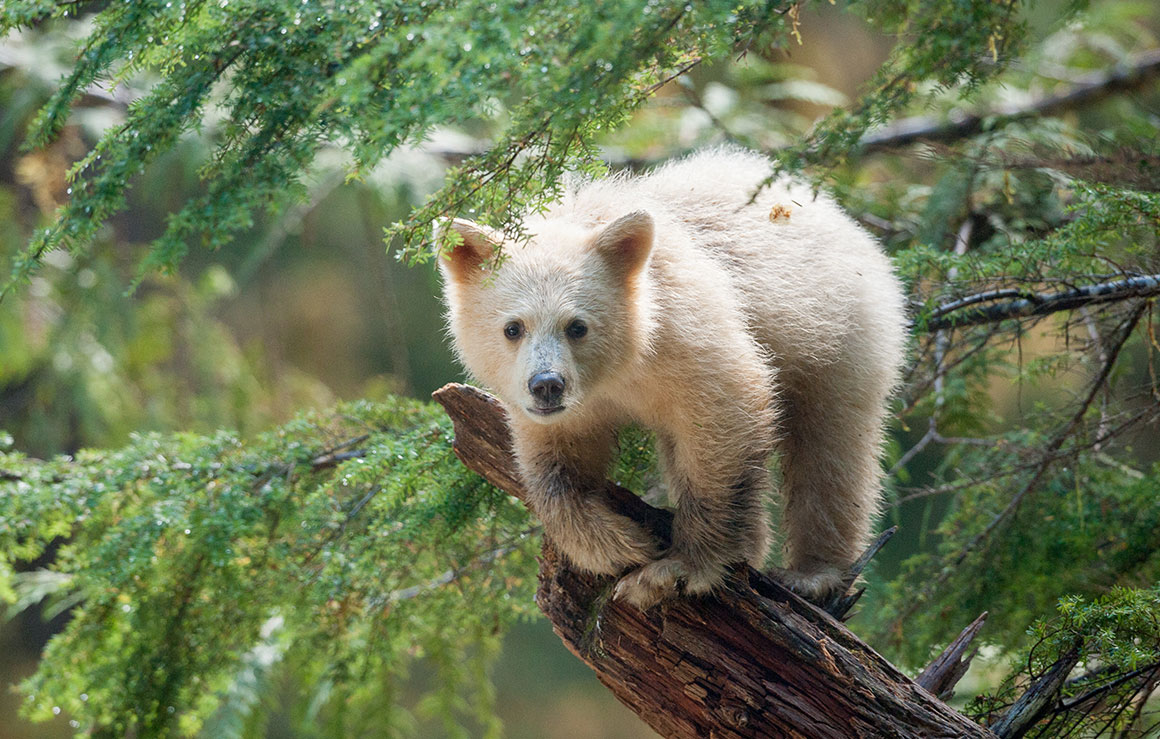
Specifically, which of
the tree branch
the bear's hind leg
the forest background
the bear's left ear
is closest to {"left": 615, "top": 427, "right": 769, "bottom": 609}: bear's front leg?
the bear's hind leg

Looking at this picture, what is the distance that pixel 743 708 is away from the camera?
2863mm

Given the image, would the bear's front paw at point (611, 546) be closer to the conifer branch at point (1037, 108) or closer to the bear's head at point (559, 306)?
the bear's head at point (559, 306)

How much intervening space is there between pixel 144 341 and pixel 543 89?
546 centimetres

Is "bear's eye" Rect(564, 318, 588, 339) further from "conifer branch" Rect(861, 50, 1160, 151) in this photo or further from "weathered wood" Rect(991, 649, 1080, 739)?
"conifer branch" Rect(861, 50, 1160, 151)

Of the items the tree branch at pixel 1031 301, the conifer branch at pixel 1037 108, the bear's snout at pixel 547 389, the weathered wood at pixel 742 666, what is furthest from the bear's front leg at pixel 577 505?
the conifer branch at pixel 1037 108

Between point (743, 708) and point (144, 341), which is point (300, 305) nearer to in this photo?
point (144, 341)

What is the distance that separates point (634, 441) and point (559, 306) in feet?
3.21

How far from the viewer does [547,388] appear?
119 inches

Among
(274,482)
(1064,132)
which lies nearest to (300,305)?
(274,482)

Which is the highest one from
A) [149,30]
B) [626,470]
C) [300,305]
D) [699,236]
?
[149,30]

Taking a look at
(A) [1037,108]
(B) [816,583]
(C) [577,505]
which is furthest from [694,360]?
(A) [1037,108]

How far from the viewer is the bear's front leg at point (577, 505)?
325 cm

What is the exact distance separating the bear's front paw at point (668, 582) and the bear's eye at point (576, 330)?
0.80 meters

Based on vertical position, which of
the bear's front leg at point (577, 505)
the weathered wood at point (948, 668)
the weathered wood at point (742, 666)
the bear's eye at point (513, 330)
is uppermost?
the bear's eye at point (513, 330)
